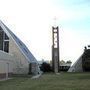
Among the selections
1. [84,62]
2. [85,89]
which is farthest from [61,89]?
[84,62]

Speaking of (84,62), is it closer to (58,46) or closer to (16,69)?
→ (58,46)

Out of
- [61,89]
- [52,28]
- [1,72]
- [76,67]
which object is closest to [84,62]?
[76,67]

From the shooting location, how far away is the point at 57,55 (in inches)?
3140

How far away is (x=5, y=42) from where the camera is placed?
61250mm

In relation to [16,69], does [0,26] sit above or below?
above

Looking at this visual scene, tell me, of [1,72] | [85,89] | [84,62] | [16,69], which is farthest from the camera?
[84,62]

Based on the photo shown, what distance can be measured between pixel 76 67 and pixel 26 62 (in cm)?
2229

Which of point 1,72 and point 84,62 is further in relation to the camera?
point 84,62

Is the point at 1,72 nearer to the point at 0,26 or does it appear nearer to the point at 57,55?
the point at 0,26

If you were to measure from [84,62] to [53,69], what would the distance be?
24.9ft

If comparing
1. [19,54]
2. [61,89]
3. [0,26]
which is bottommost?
[61,89]

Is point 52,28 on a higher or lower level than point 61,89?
higher

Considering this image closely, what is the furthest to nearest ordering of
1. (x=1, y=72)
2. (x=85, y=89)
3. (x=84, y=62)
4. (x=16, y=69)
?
(x=84, y=62)
(x=16, y=69)
(x=1, y=72)
(x=85, y=89)

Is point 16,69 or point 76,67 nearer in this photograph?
point 16,69
